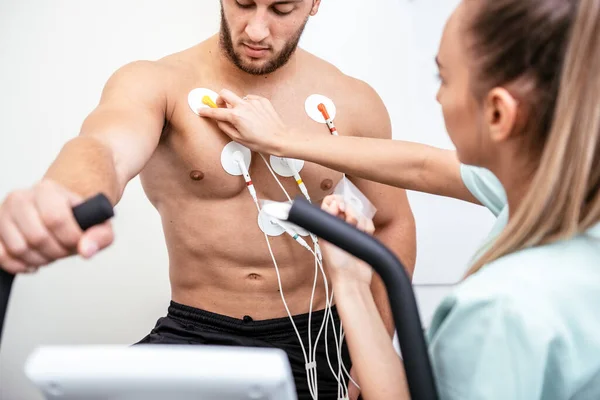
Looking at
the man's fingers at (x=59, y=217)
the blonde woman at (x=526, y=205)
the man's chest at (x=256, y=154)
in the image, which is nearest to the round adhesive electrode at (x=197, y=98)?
the man's chest at (x=256, y=154)

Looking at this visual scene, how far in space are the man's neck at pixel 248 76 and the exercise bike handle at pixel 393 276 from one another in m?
0.89

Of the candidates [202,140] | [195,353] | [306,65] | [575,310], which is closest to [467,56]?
[575,310]

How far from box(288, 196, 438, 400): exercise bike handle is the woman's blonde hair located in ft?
0.61

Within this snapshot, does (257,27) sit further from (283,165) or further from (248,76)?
(283,165)

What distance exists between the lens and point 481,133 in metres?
0.78

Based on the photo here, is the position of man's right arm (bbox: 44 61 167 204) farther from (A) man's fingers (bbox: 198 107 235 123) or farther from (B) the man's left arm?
(B) the man's left arm

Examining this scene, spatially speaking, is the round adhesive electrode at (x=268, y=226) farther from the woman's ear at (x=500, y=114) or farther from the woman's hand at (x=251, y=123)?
the woman's ear at (x=500, y=114)

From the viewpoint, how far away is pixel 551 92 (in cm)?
70

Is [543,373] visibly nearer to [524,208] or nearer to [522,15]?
[524,208]

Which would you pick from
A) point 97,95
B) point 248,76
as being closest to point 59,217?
point 248,76

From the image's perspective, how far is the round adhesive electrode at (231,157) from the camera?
138 centimetres

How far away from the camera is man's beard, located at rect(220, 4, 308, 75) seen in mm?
1406

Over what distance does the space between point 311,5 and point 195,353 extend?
1.06 m

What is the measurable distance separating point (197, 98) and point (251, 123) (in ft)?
0.54
